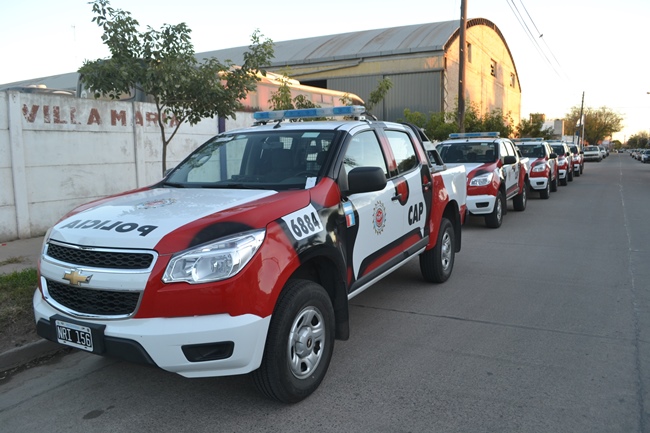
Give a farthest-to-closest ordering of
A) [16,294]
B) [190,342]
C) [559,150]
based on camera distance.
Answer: [559,150] < [16,294] < [190,342]

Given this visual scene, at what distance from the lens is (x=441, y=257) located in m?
6.44

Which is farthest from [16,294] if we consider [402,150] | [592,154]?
[592,154]

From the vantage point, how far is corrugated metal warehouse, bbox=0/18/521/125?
2862 centimetres

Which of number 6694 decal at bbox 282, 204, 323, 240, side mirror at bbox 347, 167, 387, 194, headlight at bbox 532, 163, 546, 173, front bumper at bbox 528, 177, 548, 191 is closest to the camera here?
number 6694 decal at bbox 282, 204, 323, 240

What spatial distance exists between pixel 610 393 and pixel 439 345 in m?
1.34

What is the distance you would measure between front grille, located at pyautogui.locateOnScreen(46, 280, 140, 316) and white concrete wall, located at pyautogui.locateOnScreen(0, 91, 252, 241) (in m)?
6.02

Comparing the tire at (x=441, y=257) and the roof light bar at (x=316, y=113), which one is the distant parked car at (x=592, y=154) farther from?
the roof light bar at (x=316, y=113)

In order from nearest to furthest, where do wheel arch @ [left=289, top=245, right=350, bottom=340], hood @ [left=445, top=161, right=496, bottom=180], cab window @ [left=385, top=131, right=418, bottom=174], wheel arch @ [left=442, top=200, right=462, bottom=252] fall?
wheel arch @ [left=289, top=245, right=350, bottom=340]
cab window @ [left=385, top=131, right=418, bottom=174]
wheel arch @ [left=442, top=200, right=462, bottom=252]
hood @ [left=445, top=161, right=496, bottom=180]

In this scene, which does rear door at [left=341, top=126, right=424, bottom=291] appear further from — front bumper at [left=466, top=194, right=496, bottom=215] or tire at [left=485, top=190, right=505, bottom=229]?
tire at [left=485, top=190, right=505, bottom=229]

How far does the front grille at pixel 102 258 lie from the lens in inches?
122

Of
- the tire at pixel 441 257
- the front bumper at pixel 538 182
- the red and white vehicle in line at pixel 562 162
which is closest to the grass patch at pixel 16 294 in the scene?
the tire at pixel 441 257

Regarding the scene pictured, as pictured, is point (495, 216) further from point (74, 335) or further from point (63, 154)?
point (74, 335)

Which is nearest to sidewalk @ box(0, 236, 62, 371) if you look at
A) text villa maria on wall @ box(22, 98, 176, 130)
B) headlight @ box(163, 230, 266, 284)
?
text villa maria on wall @ box(22, 98, 176, 130)

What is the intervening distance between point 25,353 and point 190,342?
7.33 feet
